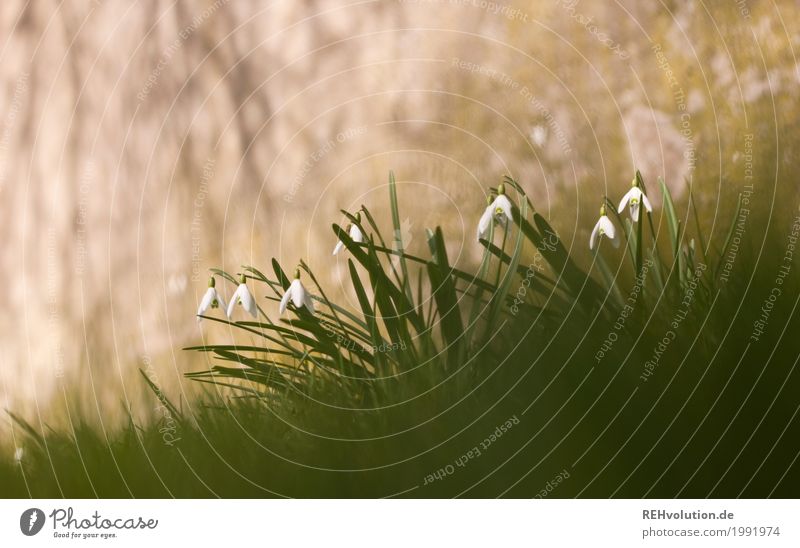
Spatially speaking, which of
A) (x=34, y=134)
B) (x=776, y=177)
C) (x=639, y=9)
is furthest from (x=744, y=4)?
(x=34, y=134)

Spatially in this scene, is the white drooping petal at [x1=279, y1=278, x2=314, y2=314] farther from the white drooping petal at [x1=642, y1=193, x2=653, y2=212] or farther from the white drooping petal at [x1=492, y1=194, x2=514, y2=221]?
the white drooping petal at [x1=642, y1=193, x2=653, y2=212]

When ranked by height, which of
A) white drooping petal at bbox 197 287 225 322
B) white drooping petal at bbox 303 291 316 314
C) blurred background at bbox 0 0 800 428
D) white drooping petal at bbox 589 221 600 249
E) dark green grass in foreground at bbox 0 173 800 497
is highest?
blurred background at bbox 0 0 800 428

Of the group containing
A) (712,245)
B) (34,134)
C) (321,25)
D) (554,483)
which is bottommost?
(554,483)

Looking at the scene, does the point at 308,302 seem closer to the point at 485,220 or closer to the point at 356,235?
the point at 356,235

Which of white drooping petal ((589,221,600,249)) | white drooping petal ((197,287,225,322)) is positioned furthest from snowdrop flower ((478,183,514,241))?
white drooping petal ((197,287,225,322))

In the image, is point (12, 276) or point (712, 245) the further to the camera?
point (12, 276)

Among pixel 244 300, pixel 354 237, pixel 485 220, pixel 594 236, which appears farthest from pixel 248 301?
pixel 594 236

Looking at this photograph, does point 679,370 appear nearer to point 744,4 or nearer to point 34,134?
point 744,4
